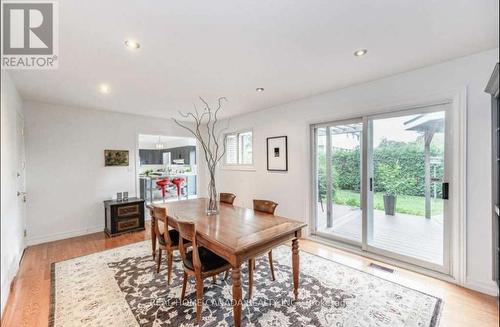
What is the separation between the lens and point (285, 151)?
4.04m

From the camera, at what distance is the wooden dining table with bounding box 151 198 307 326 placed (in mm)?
1592

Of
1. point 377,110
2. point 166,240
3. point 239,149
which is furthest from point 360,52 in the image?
point 239,149

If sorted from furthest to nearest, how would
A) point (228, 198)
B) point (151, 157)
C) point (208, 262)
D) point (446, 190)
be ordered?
point (151, 157) < point (228, 198) < point (446, 190) < point (208, 262)

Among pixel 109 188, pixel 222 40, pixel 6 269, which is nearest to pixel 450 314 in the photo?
pixel 222 40

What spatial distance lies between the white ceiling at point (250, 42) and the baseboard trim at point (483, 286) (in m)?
2.34

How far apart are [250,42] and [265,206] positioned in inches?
70.8

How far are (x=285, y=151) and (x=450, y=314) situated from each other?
9.40 ft

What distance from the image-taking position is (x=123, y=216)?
161 inches

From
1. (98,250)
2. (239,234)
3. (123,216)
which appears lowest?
(98,250)

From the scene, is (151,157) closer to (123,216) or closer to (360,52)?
(123,216)

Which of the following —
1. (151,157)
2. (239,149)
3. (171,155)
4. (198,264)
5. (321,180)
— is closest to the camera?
(198,264)

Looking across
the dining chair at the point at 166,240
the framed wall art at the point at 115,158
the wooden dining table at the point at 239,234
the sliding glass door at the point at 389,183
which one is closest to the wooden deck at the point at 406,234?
the sliding glass door at the point at 389,183

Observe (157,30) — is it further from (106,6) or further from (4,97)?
(4,97)

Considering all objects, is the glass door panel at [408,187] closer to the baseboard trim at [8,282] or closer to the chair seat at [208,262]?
the chair seat at [208,262]
